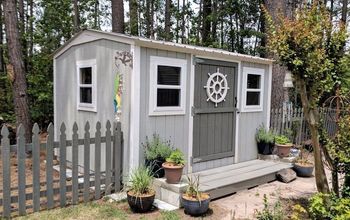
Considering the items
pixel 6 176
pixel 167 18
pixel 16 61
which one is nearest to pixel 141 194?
pixel 6 176

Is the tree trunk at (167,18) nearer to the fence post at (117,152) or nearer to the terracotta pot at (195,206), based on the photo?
the fence post at (117,152)

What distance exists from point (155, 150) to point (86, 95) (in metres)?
1.83

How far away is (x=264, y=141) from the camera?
6.19 metres

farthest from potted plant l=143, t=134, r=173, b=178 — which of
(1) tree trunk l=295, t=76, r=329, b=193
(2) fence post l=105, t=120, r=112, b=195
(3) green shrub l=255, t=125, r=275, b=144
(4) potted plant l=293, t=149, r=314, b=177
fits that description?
(4) potted plant l=293, t=149, r=314, b=177

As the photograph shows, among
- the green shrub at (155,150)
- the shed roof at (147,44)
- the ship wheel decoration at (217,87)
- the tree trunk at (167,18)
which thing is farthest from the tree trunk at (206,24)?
the green shrub at (155,150)

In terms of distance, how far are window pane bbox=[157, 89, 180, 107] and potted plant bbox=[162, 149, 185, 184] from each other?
0.88 m

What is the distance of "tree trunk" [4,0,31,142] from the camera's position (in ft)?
19.7

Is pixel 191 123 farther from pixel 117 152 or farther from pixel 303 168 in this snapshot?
pixel 303 168

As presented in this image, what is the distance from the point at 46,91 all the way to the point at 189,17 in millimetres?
10194

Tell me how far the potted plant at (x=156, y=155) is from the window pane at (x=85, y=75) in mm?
1706

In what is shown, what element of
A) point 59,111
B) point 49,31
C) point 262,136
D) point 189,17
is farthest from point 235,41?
point 59,111

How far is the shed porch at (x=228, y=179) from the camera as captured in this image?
4031 mm

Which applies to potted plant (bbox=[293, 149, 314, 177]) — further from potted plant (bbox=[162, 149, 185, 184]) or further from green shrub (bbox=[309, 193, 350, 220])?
potted plant (bbox=[162, 149, 185, 184])

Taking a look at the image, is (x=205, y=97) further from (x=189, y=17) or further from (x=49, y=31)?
(x=189, y=17)
